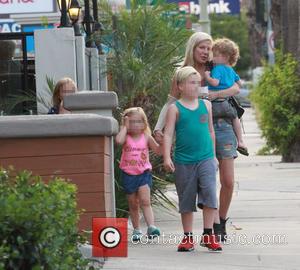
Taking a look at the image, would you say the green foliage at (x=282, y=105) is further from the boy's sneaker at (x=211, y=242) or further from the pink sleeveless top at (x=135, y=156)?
the boy's sneaker at (x=211, y=242)

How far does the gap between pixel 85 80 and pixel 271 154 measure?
1185 centimetres

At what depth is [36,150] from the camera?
8070mm

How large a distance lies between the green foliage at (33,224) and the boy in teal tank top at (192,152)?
3.29 metres

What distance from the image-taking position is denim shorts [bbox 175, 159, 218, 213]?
9.25 m

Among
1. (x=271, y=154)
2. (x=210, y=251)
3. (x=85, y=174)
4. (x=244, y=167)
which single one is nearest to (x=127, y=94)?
(x=210, y=251)

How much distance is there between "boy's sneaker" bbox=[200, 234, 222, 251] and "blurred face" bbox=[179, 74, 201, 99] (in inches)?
48.7

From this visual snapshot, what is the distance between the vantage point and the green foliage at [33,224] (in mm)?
5621

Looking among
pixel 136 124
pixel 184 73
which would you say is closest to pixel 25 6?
pixel 136 124

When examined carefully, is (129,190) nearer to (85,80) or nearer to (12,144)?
(12,144)

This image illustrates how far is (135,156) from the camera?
1014 cm

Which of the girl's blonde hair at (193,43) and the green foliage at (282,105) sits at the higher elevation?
the girl's blonde hair at (193,43)

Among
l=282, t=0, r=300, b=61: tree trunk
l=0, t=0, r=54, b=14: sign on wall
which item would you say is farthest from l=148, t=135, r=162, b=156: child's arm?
l=0, t=0, r=54, b=14: sign on wall

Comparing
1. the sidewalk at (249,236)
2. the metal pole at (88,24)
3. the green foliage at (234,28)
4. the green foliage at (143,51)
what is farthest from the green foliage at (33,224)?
the green foliage at (234,28)

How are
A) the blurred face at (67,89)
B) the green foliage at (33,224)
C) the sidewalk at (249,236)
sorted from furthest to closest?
1. the blurred face at (67,89)
2. the sidewalk at (249,236)
3. the green foliage at (33,224)
